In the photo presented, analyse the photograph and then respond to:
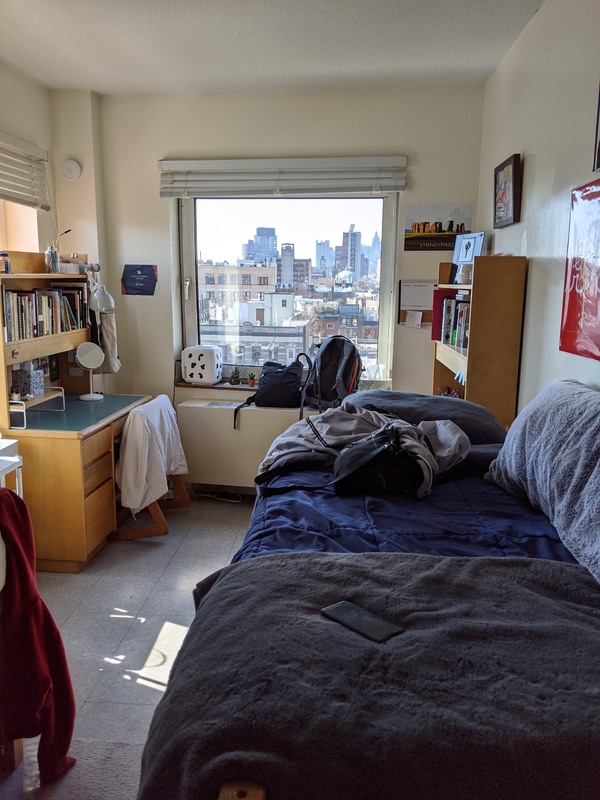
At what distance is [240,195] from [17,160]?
4.10ft

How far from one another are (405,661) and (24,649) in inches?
47.1

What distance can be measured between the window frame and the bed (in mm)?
2292

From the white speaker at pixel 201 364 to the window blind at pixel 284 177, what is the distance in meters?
0.96

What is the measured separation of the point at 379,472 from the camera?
1.82 metres

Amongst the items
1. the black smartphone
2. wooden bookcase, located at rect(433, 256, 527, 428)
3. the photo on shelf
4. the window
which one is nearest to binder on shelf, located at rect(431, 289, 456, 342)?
the photo on shelf

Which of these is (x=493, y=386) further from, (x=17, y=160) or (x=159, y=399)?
(x=17, y=160)

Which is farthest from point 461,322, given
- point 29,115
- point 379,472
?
point 29,115

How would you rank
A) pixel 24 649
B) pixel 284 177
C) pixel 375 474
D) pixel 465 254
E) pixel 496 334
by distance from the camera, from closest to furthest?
pixel 24 649, pixel 375 474, pixel 496 334, pixel 465 254, pixel 284 177

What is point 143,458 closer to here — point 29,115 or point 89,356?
point 89,356

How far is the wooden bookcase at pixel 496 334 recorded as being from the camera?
8.43 ft

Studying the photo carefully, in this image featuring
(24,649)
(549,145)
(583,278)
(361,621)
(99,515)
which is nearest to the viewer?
(361,621)

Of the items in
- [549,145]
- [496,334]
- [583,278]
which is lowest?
[496,334]

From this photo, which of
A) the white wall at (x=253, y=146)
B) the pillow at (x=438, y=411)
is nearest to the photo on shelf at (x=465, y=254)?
the white wall at (x=253, y=146)

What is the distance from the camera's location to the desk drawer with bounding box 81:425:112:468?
9.48 ft
